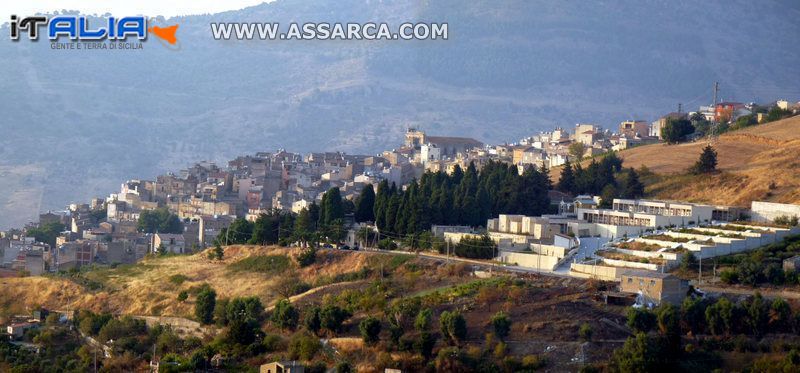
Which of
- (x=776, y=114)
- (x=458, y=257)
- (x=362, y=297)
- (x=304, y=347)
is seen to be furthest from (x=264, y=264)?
(x=776, y=114)

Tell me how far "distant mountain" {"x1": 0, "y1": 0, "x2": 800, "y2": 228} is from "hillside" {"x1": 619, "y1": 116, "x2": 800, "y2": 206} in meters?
61.9

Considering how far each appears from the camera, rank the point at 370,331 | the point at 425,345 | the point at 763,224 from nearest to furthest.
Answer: the point at 425,345 < the point at 370,331 < the point at 763,224

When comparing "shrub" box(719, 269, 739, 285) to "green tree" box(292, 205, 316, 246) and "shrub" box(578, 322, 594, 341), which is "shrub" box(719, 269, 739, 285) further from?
"green tree" box(292, 205, 316, 246)

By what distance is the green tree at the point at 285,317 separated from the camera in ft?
103

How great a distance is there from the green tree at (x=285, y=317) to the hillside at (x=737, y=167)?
13114 mm

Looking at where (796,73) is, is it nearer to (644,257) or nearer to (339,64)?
(339,64)

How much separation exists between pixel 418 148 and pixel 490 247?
32453mm

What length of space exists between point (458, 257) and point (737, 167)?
39.4 feet

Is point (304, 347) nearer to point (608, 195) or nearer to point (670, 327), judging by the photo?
point (670, 327)

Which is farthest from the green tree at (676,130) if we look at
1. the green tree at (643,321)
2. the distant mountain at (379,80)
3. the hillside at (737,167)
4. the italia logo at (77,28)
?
the distant mountain at (379,80)

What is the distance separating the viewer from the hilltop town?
2867 centimetres

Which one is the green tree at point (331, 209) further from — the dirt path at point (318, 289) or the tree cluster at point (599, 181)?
the tree cluster at point (599, 181)

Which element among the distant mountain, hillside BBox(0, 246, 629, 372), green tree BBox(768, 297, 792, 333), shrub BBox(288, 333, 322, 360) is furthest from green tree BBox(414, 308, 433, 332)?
the distant mountain

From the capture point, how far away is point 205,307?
111 feet
